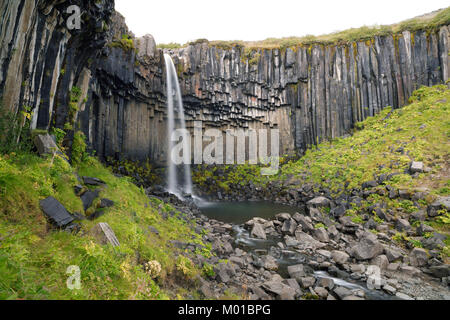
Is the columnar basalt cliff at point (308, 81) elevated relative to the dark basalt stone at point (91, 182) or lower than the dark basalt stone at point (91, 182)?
elevated

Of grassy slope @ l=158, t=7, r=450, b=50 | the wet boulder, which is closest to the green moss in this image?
the wet boulder

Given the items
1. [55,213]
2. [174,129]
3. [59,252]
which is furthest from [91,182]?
[174,129]

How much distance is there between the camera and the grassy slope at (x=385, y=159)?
13562 mm

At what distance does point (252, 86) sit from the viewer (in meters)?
29.9

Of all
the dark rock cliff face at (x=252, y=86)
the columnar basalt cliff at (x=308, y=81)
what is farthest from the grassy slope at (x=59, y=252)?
the columnar basalt cliff at (x=308, y=81)

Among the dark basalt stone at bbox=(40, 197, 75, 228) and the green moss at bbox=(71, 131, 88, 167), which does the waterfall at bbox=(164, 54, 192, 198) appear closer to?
the green moss at bbox=(71, 131, 88, 167)

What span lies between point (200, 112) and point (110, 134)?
1206 centimetres

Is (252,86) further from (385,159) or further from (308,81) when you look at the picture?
(385,159)

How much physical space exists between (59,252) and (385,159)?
21.0m

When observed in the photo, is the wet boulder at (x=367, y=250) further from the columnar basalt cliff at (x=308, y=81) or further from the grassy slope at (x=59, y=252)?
the columnar basalt cliff at (x=308, y=81)

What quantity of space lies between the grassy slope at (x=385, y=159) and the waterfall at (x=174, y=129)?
1.60m

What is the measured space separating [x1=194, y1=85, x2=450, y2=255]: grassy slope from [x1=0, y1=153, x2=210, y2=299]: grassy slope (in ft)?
35.0

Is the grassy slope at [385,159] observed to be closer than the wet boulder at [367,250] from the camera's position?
No
